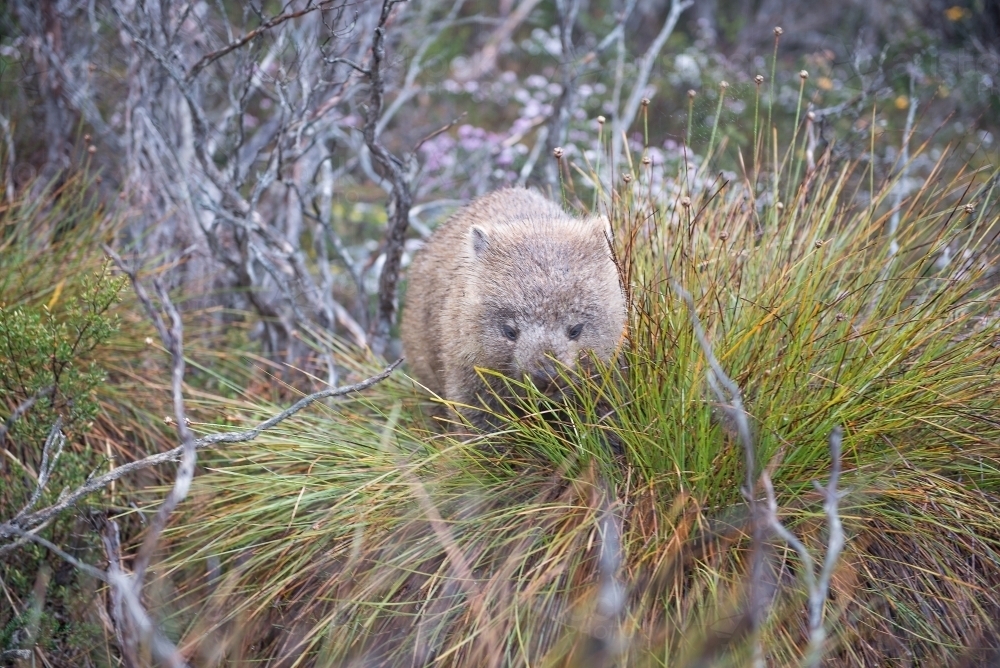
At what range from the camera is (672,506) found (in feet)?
9.78

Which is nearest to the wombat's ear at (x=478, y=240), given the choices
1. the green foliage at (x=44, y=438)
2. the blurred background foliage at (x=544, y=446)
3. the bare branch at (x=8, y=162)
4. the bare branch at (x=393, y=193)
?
the blurred background foliage at (x=544, y=446)

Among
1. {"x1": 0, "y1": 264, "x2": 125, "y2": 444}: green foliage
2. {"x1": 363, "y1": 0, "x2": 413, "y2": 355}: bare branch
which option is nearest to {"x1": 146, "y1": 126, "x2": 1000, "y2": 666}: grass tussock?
{"x1": 0, "y1": 264, "x2": 125, "y2": 444}: green foliage

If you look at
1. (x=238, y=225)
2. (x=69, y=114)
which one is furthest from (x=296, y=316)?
(x=69, y=114)

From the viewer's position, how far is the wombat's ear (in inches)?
143

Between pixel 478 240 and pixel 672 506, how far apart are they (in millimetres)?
1353

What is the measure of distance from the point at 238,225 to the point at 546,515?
2.44m

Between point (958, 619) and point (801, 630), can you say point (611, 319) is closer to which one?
point (801, 630)

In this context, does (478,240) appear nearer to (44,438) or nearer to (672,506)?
(672,506)

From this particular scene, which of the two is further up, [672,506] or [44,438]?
[672,506]

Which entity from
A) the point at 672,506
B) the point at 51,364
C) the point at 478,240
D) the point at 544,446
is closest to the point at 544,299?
the point at 478,240

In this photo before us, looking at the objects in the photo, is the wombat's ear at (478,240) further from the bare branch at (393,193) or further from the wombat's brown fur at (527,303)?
the bare branch at (393,193)

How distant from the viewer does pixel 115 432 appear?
4.29 meters

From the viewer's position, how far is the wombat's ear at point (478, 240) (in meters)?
3.63

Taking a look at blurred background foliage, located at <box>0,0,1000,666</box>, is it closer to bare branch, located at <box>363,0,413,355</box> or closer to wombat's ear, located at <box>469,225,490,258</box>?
bare branch, located at <box>363,0,413,355</box>
